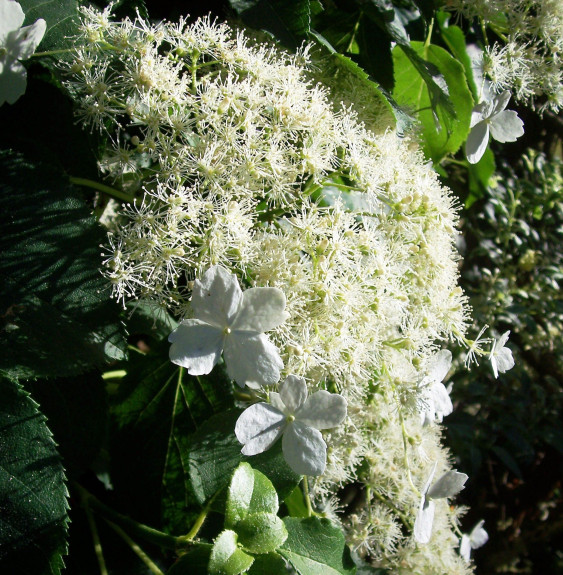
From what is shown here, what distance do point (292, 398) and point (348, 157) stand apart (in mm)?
355

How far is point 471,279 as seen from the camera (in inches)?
71.2

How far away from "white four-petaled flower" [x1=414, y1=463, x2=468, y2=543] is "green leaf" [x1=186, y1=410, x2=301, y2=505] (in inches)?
10.7

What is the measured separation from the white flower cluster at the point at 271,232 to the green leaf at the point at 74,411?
201 millimetres

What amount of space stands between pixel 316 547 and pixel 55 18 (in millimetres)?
785

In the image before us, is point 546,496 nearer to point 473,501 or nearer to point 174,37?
point 473,501

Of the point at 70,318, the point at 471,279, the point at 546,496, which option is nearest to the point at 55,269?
the point at 70,318

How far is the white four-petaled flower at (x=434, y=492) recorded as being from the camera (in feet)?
3.07

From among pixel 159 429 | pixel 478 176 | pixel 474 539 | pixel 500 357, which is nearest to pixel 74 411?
pixel 159 429

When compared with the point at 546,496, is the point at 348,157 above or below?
above

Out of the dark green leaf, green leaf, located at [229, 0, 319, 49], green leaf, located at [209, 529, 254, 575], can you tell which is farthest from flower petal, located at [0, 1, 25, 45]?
the dark green leaf

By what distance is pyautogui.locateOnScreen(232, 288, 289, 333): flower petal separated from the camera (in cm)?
67

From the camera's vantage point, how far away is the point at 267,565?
0.73 meters

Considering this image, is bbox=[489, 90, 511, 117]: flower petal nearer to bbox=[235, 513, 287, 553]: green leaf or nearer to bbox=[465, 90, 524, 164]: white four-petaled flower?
bbox=[465, 90, 524, 164]: white four-petaled flower

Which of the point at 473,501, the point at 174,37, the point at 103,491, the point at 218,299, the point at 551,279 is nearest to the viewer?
the point at 218,299
